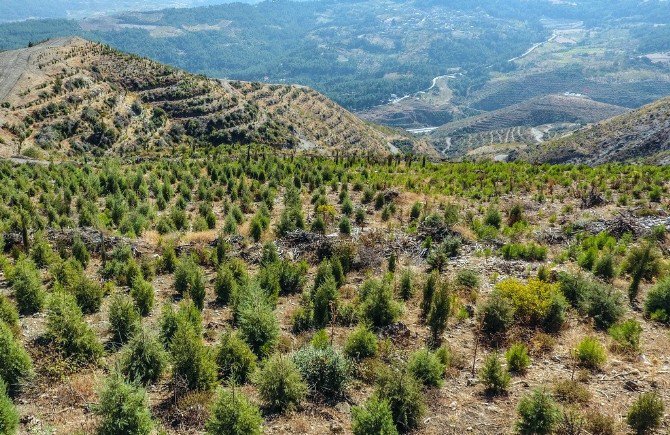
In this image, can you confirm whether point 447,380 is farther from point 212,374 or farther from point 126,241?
point 126,241

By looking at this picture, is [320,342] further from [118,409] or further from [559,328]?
[559,328]

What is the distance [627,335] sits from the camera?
33.7 feet

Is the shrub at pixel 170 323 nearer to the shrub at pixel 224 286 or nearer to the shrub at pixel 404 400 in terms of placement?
the shrub at pixel 224 286

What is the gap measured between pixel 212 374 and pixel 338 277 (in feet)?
19.9

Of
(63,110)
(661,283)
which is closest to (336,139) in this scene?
(63,110)

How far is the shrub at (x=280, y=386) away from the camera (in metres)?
8.28

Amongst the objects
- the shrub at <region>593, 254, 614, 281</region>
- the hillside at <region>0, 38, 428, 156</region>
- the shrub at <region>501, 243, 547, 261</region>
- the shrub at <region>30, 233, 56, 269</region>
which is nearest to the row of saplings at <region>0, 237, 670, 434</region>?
the shrub at <region>30, 233, 56, 269</region>

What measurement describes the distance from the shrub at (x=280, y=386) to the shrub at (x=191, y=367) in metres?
1.03

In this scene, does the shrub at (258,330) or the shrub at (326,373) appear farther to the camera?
the shrub at (258,330)

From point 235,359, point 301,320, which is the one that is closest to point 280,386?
point 235,359

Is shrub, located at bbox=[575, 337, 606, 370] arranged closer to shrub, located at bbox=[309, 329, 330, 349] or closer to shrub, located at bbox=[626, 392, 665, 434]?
shrub, located at bbox=[626, 392, 665, 434]

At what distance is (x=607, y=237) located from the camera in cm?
1655

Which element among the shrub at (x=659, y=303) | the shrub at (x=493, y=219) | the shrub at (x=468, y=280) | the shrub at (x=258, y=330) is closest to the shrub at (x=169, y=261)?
the shrub at (x=258, y=330)

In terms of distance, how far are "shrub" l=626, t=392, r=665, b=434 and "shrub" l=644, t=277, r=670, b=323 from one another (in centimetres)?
473
